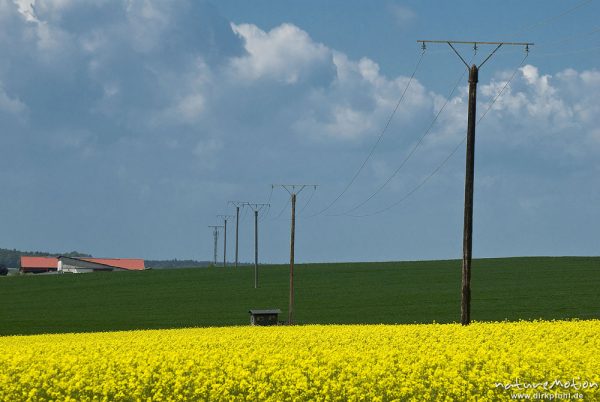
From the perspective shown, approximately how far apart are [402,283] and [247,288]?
649 inches

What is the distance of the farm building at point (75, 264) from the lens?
553 ft

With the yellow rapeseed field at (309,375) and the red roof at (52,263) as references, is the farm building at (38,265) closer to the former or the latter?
the red roof at (52,263)

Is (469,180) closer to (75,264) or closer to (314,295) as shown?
(314,295)

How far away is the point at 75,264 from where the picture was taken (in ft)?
555

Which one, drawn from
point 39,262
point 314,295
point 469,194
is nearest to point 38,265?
point 39,262

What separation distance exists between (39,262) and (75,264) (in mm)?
14407

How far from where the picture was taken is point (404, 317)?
5681 cm

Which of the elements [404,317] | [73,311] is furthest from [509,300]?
[73,311]

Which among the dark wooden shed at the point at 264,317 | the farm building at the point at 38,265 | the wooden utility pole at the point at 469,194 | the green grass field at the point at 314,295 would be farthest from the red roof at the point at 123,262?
the wooden utility pole at the point at 469,194

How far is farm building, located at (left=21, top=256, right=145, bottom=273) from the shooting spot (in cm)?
16850

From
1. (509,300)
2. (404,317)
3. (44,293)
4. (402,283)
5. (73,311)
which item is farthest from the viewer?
(44,293)

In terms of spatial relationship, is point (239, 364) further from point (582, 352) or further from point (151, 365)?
point (582, 352)

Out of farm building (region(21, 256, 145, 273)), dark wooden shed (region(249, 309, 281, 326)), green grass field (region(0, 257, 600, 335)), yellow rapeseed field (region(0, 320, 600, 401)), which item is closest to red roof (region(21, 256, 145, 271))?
farm building (region(21, 256, 145, 273))

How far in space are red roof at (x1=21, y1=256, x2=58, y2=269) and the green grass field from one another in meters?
55.9
